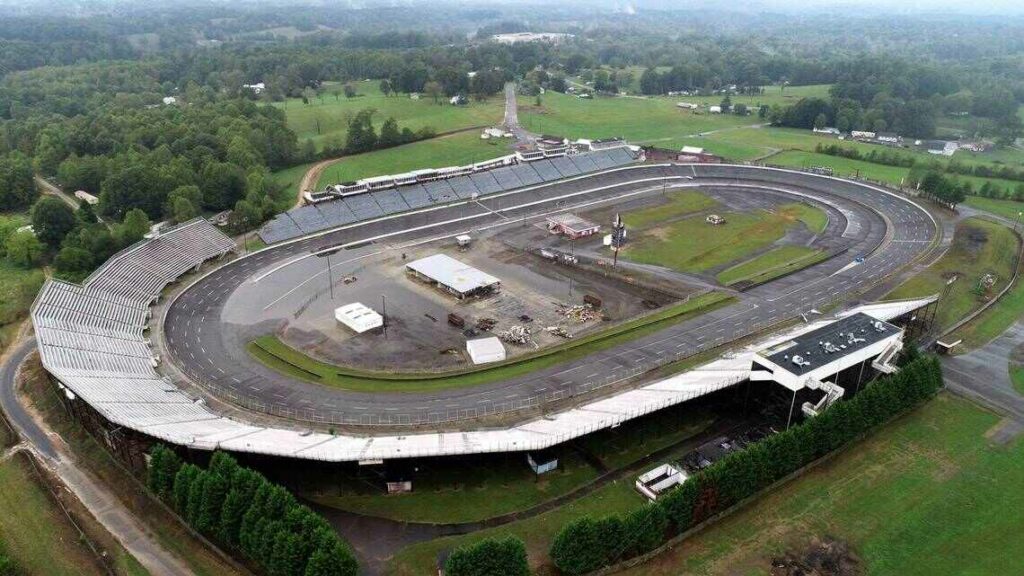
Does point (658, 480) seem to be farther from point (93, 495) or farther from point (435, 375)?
point (93, 495)

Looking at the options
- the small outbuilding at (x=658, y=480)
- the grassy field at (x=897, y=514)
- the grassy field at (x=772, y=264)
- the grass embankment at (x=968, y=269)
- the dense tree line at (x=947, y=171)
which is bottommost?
the grassy field at (x=897, y=514)

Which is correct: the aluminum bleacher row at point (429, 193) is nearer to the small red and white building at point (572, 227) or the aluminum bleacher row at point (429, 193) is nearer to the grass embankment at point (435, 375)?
the small red and white building at point (572, 227)

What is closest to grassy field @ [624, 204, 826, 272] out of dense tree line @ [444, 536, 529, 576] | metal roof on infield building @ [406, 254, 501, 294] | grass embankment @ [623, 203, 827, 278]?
grass embankment @ [623, 203, 827, 278]

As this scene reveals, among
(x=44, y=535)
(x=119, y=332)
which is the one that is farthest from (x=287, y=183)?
(x=44, y=535)

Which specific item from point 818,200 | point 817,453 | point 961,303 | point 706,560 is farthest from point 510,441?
point 818,200

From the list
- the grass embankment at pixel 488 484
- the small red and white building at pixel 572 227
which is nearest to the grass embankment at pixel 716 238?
the small red and white building at pixel 572 227

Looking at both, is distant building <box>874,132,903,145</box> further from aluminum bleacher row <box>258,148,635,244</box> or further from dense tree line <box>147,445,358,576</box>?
dense tree line <box>147,445,358,576</box>
